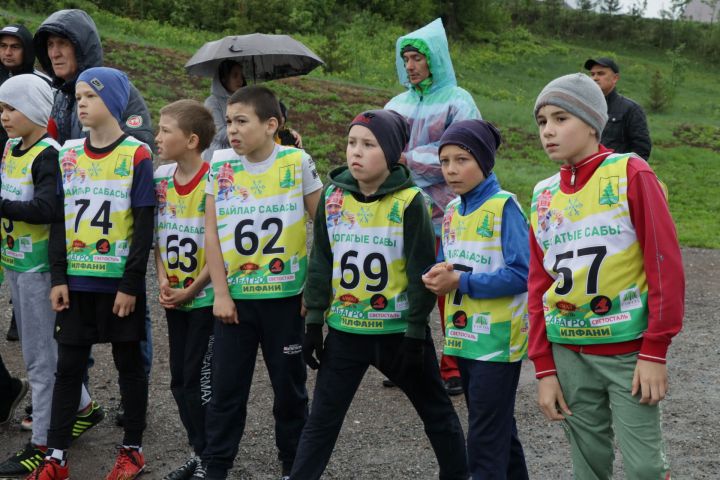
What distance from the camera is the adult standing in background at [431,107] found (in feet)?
18.6

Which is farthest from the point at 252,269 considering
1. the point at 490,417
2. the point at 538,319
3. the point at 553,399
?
the point at 553,399

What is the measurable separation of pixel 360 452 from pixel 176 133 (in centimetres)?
201

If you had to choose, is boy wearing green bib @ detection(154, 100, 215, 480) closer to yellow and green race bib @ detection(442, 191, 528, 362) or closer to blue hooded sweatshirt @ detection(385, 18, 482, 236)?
Answer: yellow and green race bib @ detection(442, 191, 528, 362)

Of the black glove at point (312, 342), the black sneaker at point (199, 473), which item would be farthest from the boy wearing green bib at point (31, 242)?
the black glove at point (312, 342)

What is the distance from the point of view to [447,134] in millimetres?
3992

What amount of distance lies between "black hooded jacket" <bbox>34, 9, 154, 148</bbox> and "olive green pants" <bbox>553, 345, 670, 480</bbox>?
276cm

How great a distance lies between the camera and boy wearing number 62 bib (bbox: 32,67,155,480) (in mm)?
4413

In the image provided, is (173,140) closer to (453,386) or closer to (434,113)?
(434,113)

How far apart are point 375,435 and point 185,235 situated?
5.43 feet

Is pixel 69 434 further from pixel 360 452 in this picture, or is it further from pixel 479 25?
pixel 479 25

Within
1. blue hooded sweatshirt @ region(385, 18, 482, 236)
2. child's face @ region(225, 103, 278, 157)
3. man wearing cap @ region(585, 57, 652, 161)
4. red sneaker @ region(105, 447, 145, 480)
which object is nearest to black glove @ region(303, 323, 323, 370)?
child's face @ region(225, 103, 278, 157)

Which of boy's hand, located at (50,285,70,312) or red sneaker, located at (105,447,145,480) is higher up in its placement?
boy's hand, located at (50,285,70,312)

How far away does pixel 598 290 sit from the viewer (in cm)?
320

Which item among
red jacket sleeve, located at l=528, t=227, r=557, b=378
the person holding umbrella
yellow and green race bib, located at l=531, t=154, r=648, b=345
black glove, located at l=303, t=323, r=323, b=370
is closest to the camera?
yellow and green race bib, located at l=531, t=154, r=648, b=345
